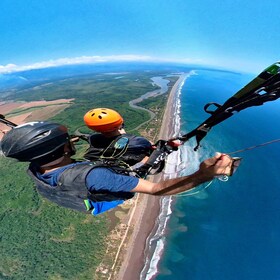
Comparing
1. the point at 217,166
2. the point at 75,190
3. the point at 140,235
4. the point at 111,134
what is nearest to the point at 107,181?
the point at 75,190

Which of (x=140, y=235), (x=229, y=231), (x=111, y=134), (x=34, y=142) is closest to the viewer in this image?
(x=34, y=142)

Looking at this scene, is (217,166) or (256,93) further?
(256,93)

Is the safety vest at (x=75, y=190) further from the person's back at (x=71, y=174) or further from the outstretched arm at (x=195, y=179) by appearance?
the outstretched arm at (x=195, y=179)

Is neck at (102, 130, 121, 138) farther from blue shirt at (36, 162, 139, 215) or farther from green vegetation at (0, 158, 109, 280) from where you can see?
green vegetation at (0, 158, 109, 280)

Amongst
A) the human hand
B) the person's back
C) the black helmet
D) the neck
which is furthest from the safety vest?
the neck

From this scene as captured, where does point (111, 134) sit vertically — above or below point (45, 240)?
above

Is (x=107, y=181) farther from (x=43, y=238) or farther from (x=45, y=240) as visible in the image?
(x=43, y=238)

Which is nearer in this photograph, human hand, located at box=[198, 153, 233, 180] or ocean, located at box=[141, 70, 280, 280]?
human hand, located at box=[198, 153, 233, 180]

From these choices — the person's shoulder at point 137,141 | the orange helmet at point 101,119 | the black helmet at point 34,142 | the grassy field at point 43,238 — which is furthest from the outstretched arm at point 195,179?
the grassy field at point 43,238
